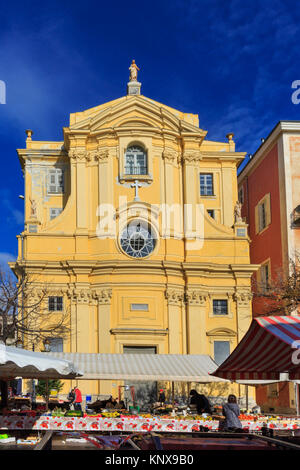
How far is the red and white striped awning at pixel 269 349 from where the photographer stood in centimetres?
1023

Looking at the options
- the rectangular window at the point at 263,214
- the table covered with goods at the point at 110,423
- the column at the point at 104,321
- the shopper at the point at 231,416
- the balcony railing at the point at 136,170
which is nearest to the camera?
the shopper at the point at 231,416

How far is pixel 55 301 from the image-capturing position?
36.5 metres

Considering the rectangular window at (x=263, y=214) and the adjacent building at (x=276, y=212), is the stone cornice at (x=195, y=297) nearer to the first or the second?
the adjacent building at (x=276, y=212)

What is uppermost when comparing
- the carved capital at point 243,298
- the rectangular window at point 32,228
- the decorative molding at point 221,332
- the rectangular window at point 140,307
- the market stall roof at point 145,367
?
the rectangular window at point 32,228

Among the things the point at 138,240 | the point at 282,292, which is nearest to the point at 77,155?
the point at 138,240

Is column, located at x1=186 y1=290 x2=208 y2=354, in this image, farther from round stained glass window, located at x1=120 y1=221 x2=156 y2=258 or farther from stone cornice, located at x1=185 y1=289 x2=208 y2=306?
round stained glass window, located at x1=120 y1=221 x2=156 y2=258

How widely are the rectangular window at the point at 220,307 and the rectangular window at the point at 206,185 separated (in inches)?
288

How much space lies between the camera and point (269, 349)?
431 inches

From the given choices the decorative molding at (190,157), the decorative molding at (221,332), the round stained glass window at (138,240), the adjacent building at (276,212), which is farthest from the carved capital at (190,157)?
the decorative molding at (221,332)

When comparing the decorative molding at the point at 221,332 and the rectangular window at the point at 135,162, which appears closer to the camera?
the decorative molding at the point at 221,332

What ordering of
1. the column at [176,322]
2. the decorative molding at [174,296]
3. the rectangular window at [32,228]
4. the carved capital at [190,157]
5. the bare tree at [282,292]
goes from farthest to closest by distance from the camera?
the carved capital at [190,157]
the rectangular window at [32,228]
the decorative molding at [174,296]
the column at [176,322]
the bare tree at [282,292]

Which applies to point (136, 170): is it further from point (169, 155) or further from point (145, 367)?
point (145, 367)

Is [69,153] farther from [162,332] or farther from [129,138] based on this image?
[162,332]
